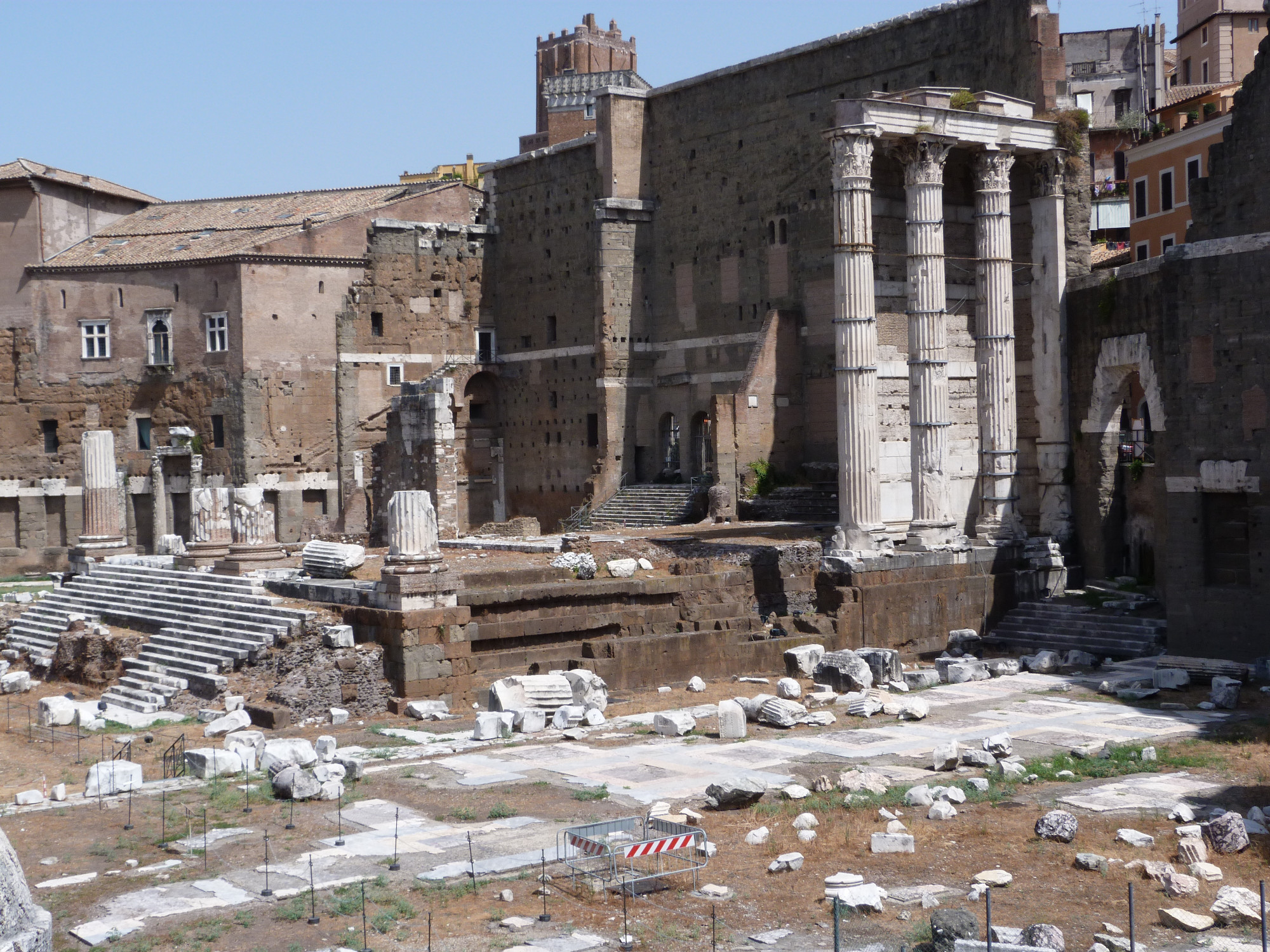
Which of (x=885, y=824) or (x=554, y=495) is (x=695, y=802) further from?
(x=554, y=495)

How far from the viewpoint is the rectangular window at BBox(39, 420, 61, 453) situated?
4119 centimetres

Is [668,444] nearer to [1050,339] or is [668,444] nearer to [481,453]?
[481,453]

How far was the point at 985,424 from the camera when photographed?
2666 cm

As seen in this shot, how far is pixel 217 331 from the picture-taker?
40.0m

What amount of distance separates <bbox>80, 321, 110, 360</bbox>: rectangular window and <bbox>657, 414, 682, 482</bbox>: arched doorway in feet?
50.3

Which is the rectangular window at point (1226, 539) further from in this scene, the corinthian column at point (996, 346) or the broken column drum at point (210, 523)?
the broken column drum at point (210, 523)

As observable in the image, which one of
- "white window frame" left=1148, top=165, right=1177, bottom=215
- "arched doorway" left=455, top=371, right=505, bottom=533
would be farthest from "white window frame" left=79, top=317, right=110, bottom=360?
"white window frame" left=1148, top=165, right=1177, bottom=215

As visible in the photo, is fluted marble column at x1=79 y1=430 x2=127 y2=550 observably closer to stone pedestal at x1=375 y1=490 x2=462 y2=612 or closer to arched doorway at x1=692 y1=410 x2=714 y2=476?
stone pedestal at x1=375 y1=490 x2=462 y2=612

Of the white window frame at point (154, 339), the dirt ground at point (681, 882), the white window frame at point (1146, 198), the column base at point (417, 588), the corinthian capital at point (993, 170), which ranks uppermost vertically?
the white window frame at point (1146, 198)

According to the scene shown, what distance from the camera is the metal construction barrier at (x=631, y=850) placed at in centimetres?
1107

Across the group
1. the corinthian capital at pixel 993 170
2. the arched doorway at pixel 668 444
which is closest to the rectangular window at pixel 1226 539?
the corinthian capital at pixel 993 170

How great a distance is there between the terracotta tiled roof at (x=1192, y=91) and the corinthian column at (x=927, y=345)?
49.4 feet

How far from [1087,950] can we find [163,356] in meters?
35.5

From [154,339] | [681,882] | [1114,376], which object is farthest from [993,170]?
[154,339]
